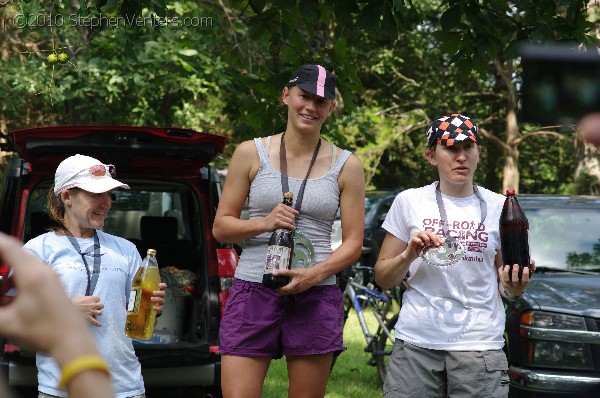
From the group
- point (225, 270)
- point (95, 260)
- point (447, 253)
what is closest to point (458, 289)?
point (447, 253)

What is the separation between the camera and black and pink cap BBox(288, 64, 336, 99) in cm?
449

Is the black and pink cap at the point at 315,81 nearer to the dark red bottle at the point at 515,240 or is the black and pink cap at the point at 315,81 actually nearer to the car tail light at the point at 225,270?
the dark red bottle at the point at 515,240

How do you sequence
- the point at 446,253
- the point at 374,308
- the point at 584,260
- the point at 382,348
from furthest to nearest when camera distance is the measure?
the point at 374,308
the point at 382,348
the point at 584,260
the point at 446,253

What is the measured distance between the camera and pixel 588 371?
6.22 meters

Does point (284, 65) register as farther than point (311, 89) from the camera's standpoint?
Yes

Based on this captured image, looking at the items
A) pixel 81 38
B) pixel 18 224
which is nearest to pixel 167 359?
pixel 18 224

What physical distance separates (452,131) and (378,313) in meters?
4.52

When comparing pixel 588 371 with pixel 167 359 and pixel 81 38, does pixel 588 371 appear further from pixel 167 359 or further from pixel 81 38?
pixel 81 38

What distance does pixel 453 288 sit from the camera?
4.34m

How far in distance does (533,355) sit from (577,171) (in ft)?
55.2

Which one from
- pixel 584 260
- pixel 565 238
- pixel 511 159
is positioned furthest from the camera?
pixel 511 159

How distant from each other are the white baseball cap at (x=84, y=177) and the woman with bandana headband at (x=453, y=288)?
4.20 feet

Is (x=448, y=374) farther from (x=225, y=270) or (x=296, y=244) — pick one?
(x=225, y=270)

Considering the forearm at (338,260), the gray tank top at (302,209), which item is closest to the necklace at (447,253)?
the forearm at (338,260)
